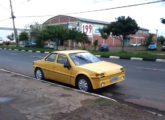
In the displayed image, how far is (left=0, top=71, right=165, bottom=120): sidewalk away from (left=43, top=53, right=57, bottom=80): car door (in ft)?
3.10

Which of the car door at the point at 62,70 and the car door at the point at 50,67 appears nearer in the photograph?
the car door at the point at 62,70

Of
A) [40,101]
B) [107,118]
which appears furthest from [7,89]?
[107,118]

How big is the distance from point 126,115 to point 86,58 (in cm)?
300

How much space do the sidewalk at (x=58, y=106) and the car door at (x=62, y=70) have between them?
538 mm

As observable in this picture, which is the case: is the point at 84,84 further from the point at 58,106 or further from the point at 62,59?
the point at 58,106

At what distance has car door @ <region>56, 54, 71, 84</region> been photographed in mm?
6074

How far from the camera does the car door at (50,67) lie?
666 cm

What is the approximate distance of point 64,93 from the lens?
17.0ft

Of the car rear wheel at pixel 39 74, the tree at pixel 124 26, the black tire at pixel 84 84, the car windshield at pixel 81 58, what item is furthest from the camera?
the tree at pixel 124 26

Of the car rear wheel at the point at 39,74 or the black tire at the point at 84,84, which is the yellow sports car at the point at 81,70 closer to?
the black tire at the point at 84,84

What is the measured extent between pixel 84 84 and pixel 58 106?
1583mm

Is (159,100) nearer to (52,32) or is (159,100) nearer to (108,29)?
(108,29)

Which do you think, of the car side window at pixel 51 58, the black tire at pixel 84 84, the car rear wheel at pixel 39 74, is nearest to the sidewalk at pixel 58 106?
the black tire at pixel 84 84

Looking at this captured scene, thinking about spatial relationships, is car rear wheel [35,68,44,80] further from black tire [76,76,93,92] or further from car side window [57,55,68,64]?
black tire [76,76,93,92]
